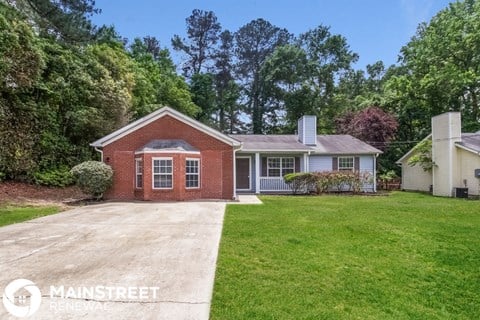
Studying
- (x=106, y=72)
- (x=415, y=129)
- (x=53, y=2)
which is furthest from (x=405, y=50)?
(x=53, y=2)

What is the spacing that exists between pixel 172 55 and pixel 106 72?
2170 centimetres

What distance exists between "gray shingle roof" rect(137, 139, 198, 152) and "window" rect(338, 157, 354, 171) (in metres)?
10.2

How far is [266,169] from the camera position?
867 inches

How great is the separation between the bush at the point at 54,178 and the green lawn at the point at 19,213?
18.8ft

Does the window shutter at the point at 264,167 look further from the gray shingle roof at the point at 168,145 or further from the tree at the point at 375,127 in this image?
the tree at the point at 375,127

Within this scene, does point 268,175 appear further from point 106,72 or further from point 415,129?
point 415,129

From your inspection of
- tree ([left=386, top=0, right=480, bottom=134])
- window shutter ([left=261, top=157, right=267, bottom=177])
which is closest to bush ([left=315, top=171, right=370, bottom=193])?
window shutter ([left=261, top=157, right=267, bottom=177])

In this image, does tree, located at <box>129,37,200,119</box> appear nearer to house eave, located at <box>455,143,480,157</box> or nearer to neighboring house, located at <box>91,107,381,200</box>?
neighboring house, located at <box>91,107,381,200</box>

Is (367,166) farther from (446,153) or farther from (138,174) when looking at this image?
(138,174)

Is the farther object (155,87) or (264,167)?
(155,87)

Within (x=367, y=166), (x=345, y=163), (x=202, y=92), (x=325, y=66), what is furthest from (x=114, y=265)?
(x=325, y=66)

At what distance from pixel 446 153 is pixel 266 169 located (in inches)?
401

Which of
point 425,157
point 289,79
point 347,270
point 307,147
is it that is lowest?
point 347,270

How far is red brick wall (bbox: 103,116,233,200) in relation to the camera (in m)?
16.8
